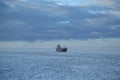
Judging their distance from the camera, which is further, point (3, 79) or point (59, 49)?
point (59, 49)

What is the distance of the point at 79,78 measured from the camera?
38.8 m

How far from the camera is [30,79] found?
37625 mm

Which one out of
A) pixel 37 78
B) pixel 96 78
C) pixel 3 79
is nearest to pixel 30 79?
pixel 37 78

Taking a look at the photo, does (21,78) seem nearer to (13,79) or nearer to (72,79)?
(13,79)

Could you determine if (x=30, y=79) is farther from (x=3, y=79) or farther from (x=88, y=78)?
(x=88, y=78)

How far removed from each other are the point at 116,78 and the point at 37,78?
11302mm

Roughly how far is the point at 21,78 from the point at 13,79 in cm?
144

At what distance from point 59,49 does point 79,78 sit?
4922 inches

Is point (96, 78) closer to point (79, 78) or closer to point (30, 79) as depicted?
point (79, 78)

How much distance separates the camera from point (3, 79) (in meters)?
37.2

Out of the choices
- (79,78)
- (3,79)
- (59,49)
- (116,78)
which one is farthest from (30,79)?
(59,49)

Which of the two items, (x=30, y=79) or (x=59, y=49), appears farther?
(x=59, y=49)

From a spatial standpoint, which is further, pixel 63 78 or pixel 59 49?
pixel 59 49

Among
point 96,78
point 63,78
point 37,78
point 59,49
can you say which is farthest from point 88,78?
point 59,49
